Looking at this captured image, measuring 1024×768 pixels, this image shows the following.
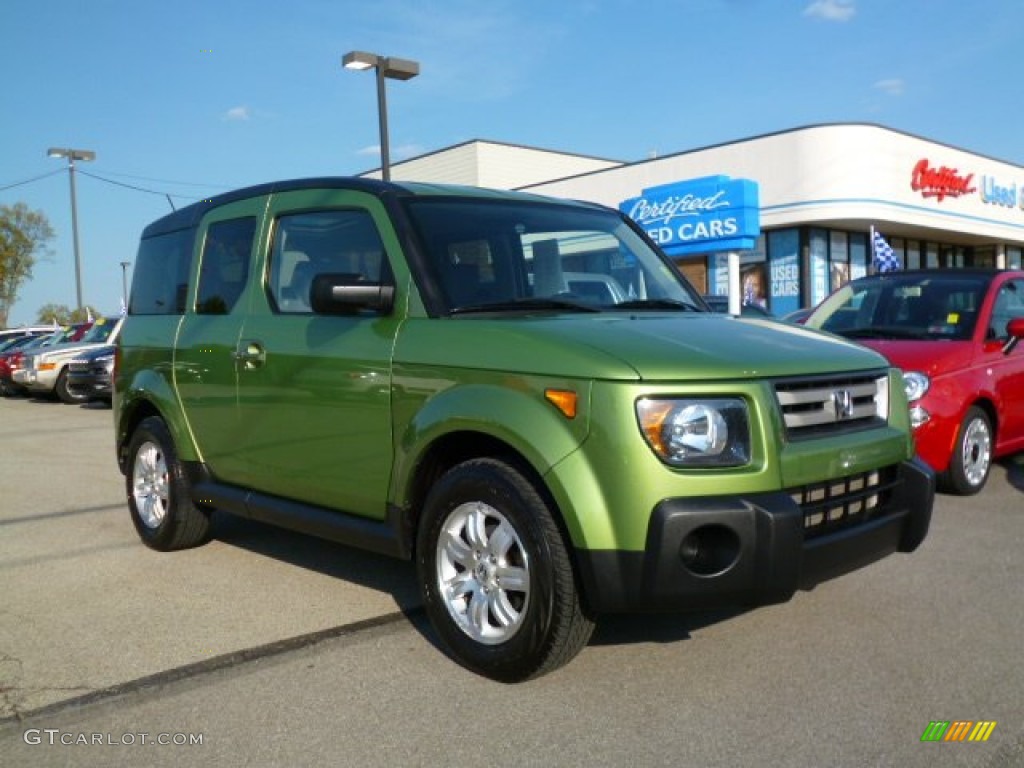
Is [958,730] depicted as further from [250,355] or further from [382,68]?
[382,68]

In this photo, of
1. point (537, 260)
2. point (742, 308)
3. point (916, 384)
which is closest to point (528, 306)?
point (537, 260)

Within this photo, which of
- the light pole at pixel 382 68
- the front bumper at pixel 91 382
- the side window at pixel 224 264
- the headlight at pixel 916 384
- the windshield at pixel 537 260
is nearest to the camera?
the windshield at pixel 537 260

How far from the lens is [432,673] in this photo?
12.4ft

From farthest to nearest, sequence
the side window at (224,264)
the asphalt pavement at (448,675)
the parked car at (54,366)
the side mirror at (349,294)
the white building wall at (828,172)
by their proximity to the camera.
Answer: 1. the white building wall at (828,172)
2. the parked car at (54,366)
3. the side window at (224,264)
4. the side mirror at (349,294)
5. the asphalt pavement at (448,675)

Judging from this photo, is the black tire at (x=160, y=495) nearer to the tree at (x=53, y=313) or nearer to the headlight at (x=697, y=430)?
the headlight at (x=697, y=430)

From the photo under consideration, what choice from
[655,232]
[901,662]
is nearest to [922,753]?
[901,662]

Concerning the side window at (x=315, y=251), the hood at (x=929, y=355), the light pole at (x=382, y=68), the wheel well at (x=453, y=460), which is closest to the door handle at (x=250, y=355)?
the side window at (x=315, y=251)

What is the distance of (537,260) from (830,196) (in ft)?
71.8

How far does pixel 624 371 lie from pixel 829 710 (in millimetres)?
1354

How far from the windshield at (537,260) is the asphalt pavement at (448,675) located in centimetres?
145

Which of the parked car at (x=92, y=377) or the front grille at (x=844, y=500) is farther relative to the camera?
the parked car at (x=92, y=377)

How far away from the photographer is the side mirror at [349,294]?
3980mm

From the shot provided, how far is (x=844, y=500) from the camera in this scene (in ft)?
11.9

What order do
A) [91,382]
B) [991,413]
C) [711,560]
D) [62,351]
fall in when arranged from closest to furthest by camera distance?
[711,560] → [991,413] → [91,382] → [62,351]
